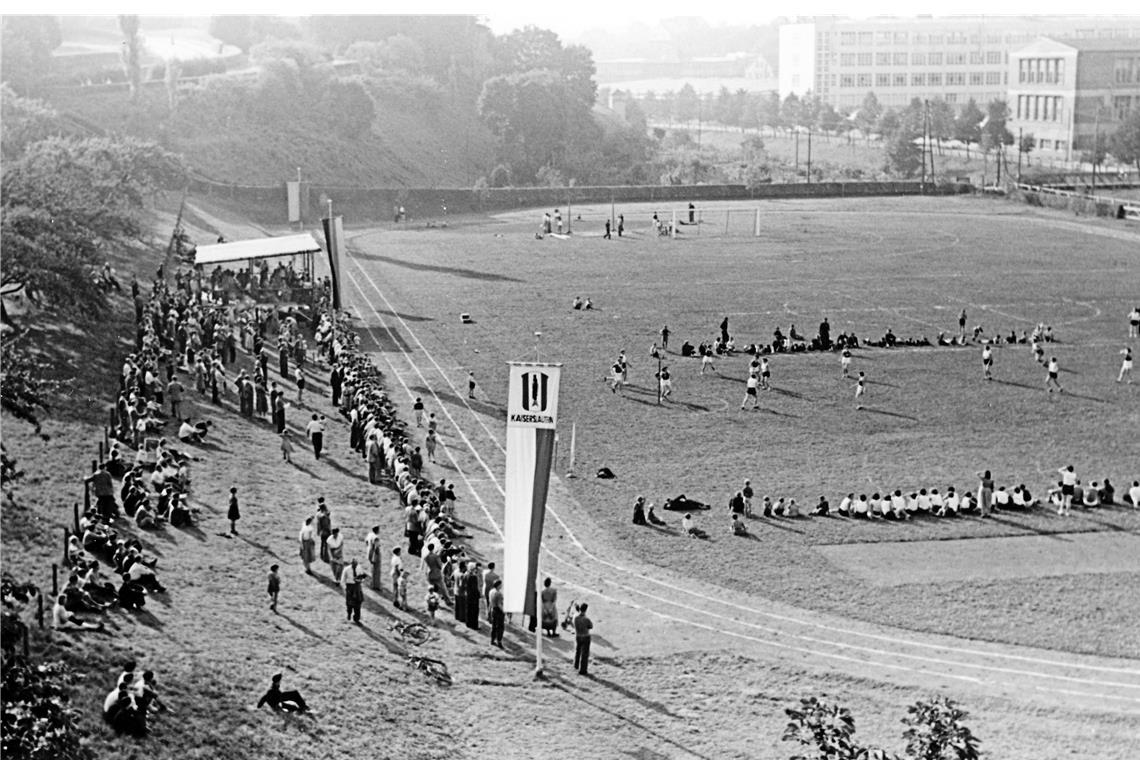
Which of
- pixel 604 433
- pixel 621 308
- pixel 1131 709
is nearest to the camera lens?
pixel 1131 709

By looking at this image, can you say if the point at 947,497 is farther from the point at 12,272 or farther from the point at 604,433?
the point at 12,272

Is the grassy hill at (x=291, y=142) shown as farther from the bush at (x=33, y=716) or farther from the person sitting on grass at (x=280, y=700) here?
the bush at (x=33, y=716)

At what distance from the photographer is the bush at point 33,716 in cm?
1495

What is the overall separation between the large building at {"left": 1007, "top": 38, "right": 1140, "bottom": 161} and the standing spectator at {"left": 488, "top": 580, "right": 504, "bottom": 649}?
115 m

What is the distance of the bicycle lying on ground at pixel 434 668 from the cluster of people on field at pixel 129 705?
4.59 meters

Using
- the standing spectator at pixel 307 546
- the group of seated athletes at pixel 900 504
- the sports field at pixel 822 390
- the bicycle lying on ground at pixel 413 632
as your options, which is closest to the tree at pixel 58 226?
the sports field at pixel 822 390

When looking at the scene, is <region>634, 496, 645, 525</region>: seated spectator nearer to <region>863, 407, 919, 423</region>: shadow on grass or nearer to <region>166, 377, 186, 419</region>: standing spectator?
<region>166, 377, 186, 419</region>: standing spectator

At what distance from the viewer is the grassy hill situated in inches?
4286

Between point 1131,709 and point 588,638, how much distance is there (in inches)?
319

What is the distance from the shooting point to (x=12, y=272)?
37.0 m

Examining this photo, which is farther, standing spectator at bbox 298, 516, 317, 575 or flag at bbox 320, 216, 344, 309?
flag at bbox 320, 216, 344, 309

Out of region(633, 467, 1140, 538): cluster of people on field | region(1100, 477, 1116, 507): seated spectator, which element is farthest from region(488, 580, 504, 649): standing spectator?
region(1100, 477, 1116, 507): seated spectator

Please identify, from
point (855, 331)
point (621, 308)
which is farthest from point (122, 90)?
point (855, 331)

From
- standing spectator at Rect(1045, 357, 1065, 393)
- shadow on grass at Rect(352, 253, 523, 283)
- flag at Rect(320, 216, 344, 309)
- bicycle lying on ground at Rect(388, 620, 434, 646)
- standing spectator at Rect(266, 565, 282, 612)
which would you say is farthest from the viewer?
shadow on grass at Rect(352, 253, 523, 283)
